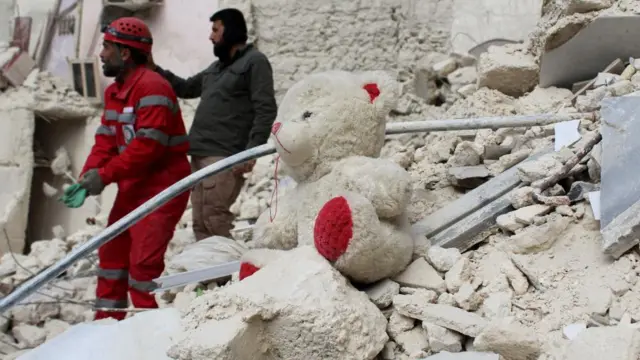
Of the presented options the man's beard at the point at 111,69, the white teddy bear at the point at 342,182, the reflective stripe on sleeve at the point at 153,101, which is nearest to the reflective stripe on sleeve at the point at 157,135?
the reflective stripe on sleeve at the point at 153,101

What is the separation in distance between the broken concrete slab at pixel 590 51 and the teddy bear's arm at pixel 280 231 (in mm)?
1699

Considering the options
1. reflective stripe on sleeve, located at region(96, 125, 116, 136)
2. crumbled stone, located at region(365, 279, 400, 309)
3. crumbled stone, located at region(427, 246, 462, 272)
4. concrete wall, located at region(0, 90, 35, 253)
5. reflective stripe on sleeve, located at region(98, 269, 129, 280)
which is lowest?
concrete wall, located at region(0, 90, 35, 253)

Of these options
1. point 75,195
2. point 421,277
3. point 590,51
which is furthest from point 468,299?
point 75,195

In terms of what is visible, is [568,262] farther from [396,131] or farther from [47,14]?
[47,14]

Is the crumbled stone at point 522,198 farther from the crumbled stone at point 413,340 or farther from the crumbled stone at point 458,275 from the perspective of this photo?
the crumbled stone at point 413,340

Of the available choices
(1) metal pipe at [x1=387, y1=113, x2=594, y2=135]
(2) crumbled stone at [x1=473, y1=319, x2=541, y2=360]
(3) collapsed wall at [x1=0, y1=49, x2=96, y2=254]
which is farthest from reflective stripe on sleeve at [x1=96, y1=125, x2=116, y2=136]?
(3) collapsed wall at [x1=0, y1=49, x2=96, y2=254]

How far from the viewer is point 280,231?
2367 millimetres

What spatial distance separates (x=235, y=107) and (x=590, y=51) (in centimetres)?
200

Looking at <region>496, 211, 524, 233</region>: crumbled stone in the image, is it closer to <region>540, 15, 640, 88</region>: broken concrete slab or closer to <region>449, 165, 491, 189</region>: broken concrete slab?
<region>449, 165, 491, 189</region>: broken concrete slab

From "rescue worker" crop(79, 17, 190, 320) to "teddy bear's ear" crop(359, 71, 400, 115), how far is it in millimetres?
1463

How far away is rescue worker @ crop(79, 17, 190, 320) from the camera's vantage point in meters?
3.38

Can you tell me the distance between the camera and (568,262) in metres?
2.04

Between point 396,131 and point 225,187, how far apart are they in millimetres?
1586

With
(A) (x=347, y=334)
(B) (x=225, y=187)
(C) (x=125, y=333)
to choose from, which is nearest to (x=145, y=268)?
(B) (x=225, y=187)
